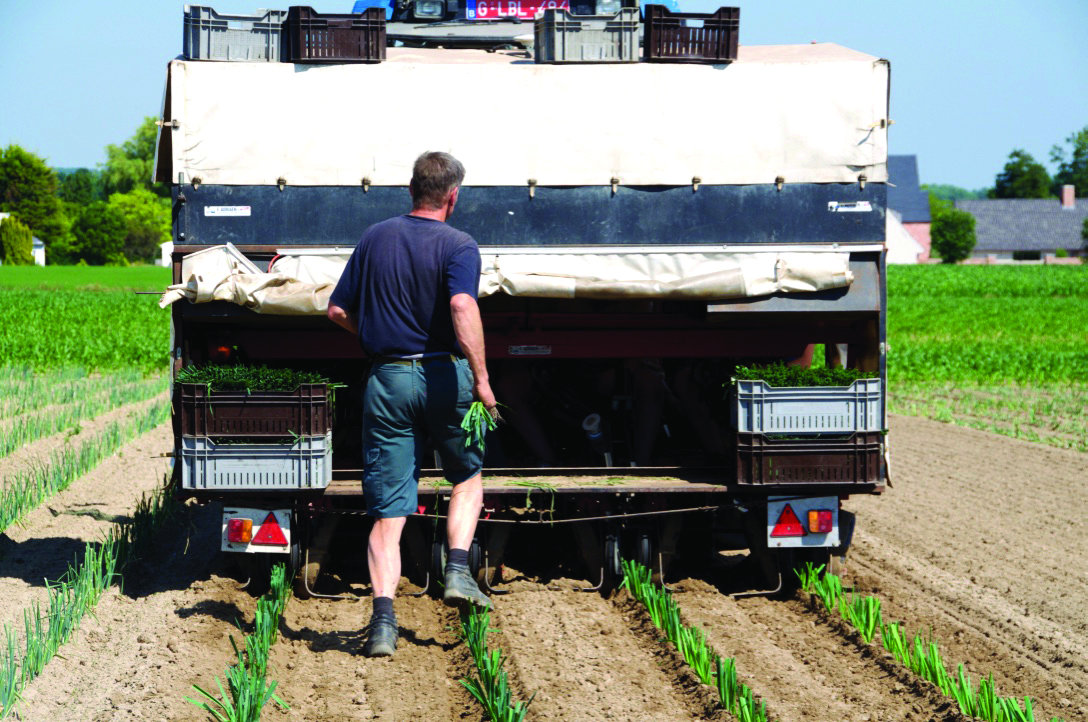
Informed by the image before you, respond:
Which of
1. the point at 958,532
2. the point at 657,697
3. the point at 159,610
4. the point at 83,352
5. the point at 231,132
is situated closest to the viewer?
the point at 657,697

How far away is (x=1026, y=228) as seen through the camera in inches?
4769

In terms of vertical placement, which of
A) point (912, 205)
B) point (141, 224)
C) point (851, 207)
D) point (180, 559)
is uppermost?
point (912, 205)

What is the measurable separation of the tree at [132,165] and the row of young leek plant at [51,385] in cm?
10646

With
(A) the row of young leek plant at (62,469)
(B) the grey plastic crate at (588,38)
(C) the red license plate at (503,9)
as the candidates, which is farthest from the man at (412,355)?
(A) the row of young leek plant at (62,469)

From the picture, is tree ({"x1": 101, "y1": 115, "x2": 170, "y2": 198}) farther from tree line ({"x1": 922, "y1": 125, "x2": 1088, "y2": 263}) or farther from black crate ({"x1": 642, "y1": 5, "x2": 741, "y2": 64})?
black crate ({"x1": 642, "y1": 5, "x2": 741, "y2": 64})

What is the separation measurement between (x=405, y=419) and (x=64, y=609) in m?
2.02

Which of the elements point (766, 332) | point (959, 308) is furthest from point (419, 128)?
point (959, 308)

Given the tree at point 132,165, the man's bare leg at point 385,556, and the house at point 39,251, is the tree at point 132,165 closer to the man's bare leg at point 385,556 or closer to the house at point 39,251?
the house at point 39,251

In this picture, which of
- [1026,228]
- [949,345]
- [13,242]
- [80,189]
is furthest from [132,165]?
[949,345]

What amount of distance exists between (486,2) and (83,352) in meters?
19.3

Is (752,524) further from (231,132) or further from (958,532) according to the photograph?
(231,132)

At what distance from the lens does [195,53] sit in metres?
7.05

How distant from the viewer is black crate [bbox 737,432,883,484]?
263 inches

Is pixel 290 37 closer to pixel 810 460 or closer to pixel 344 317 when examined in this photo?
pixel 344 317
